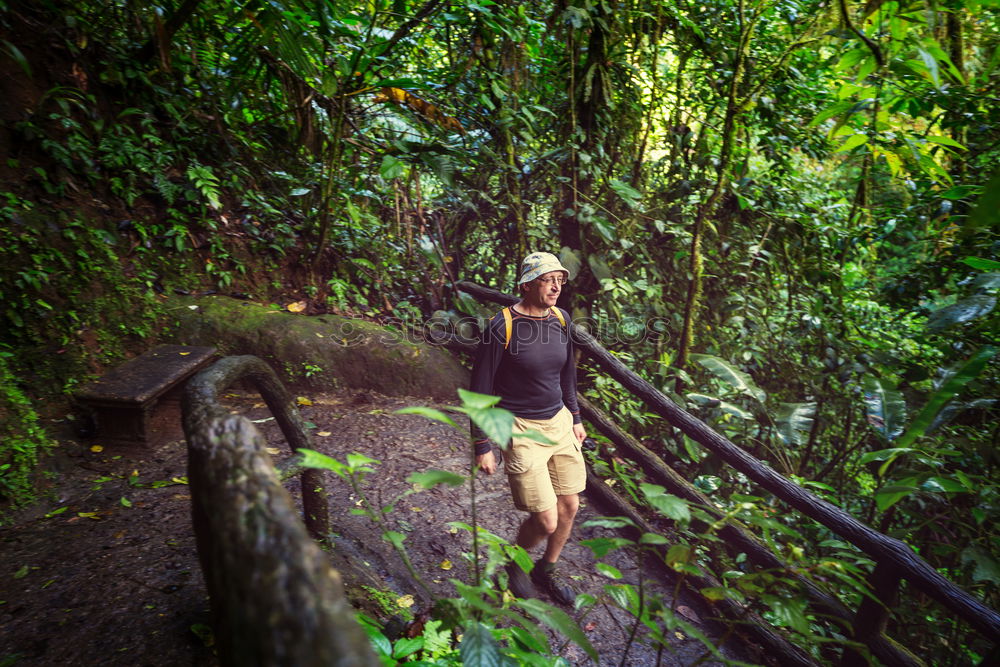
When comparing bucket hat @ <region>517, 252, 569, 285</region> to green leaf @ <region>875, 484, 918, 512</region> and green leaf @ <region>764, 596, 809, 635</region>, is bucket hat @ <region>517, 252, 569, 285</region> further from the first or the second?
green leaf @ <region>875, 484, 918, 512</region>

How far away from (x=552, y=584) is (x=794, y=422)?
2.39 meters

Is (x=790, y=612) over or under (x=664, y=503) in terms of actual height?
under

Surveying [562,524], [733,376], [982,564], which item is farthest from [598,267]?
[982,564]

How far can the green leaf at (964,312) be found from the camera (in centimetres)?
285

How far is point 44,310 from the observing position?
3660mm

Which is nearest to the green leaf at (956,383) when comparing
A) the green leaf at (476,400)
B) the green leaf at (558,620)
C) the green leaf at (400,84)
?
the green leaf at (558,620)

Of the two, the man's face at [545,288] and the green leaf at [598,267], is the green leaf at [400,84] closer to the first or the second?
the green leaf at [598,267]

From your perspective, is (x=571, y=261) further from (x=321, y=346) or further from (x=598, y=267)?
Answer: (x=321, y=346)

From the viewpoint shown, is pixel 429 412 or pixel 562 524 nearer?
pixel 429 412

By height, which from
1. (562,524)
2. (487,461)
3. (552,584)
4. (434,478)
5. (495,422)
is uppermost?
(495,422)

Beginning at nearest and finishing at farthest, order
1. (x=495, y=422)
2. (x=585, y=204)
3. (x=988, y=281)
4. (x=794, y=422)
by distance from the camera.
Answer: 1. (x=495, y=422)
2. (x=988, y=281)
3. (x=794, y=422)
4. (x=585, y=204)

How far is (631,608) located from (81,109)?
18.6 ft

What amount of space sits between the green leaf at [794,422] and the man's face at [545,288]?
243 cm

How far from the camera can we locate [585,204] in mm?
5145
